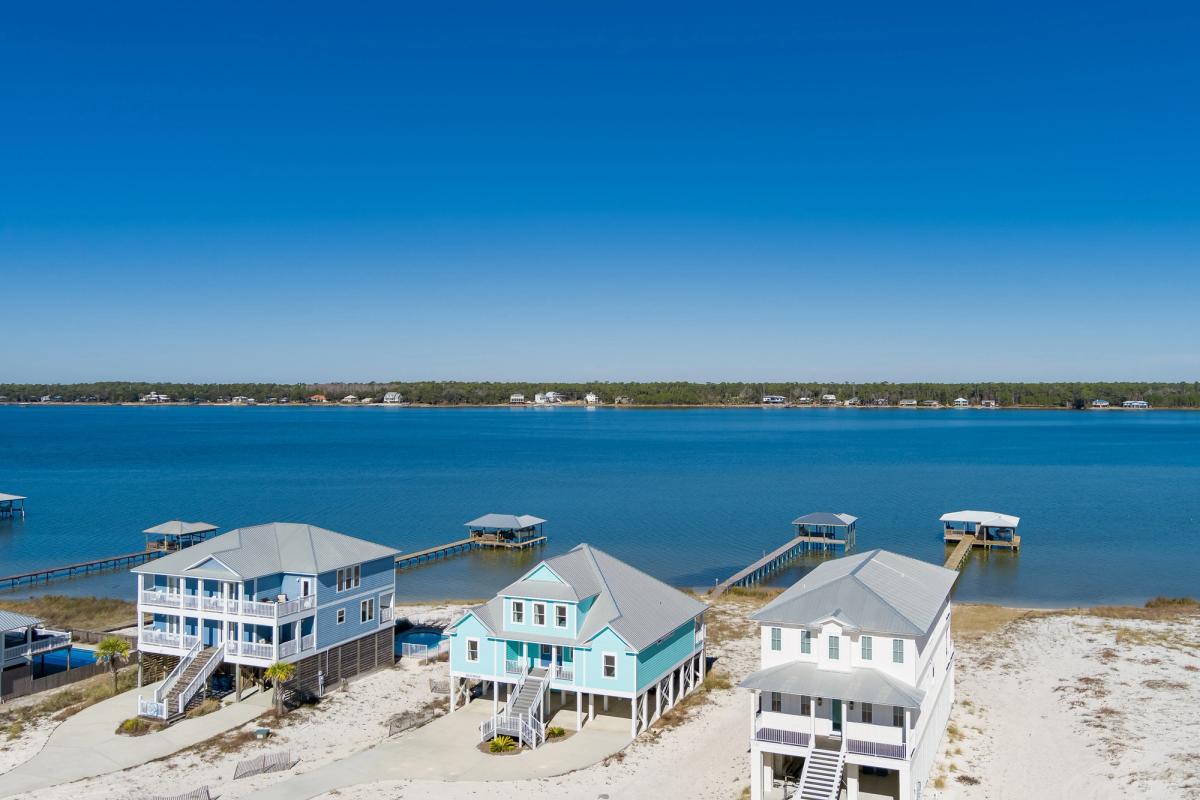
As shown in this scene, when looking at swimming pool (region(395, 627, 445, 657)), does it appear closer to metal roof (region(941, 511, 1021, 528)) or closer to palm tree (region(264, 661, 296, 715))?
palm tree (region(264, 661, 296, 715))

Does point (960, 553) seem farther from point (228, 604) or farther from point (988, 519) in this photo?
point (228, 604)

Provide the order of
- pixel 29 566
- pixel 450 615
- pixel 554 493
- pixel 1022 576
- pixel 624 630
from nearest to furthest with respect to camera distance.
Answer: pixel 624 630 < pixel 450 615 < pixel 1022 576 < pixel 29 566 < pixel 554 493

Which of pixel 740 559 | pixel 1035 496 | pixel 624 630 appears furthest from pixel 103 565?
pixel 1035 496

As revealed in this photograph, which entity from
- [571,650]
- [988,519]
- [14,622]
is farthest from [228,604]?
[988,519]

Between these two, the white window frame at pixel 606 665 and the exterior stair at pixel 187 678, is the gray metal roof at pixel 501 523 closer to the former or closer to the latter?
the exterior stair at pixel 187 678

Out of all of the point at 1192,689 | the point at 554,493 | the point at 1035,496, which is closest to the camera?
the point at 1192,689

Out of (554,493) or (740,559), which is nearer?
(740,559)

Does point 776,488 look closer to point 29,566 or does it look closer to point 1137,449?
point 29,566
